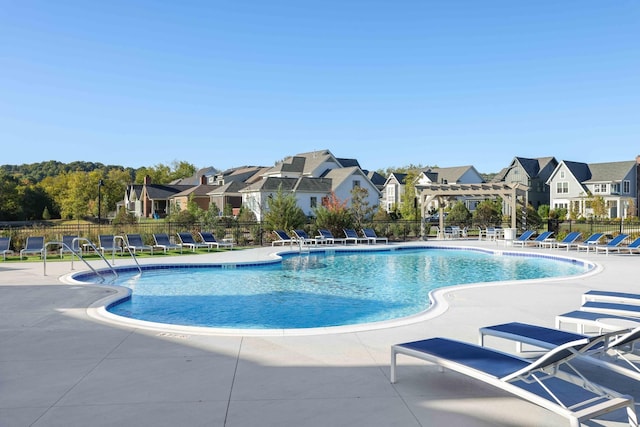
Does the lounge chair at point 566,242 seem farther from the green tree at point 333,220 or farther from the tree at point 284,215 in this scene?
the tree at point 284,215

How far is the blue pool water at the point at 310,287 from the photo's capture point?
9.15m

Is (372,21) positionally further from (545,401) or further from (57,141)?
(57,141)

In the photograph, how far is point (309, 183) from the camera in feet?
131

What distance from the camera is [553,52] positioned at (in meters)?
25.8

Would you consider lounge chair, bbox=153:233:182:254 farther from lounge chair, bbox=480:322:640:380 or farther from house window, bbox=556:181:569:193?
house window, bbox=556:181:569:193

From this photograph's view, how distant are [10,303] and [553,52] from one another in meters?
27.3

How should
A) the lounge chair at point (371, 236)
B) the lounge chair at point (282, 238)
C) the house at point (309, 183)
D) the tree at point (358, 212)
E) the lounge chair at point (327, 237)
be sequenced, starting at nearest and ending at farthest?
1. the lounge chair at point (282, 238)
2. the lounge chair at point (327, 237)
3. the lounge chair at point (371, 236)
4. the tree at point (358, 212)
5. the house at point (309, 183)

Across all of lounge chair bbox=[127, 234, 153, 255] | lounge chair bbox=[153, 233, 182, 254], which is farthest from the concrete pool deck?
lounge chair bbox=[153, 233, 182, 254]

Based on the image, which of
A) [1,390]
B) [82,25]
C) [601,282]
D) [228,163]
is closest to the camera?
[1,390]

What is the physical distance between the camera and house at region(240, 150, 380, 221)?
128 ft

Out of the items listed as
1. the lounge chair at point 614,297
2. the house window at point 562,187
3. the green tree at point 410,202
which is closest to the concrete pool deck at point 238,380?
the lounge chair at point 614,297

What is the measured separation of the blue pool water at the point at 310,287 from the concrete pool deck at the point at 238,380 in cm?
218

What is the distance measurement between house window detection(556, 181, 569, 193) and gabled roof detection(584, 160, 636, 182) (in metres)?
2.12

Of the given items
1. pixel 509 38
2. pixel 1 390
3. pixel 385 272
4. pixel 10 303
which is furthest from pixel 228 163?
pixel 1 390
